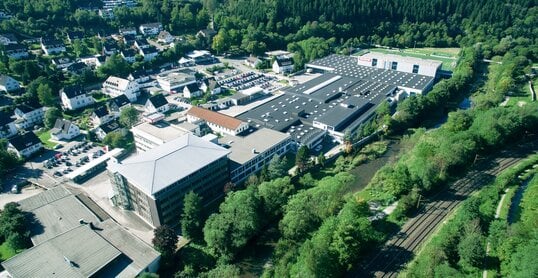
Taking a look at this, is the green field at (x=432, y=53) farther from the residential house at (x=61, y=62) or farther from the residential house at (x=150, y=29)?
the residential house at (x=61, y=62)

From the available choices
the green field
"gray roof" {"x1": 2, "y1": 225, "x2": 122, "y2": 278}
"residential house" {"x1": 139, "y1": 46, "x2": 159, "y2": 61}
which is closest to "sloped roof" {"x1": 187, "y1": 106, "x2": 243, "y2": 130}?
"gray roof" {"x1": 2, "y1": 225, "x2": 122, "y2": 278}

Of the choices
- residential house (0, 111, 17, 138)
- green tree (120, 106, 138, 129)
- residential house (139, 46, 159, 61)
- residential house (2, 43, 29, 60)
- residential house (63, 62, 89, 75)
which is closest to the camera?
residential house (0, 111, 17, 138)

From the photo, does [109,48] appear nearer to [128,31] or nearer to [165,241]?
[128,31]

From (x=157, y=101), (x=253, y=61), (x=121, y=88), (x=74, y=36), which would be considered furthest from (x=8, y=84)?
(x=253, y=61)

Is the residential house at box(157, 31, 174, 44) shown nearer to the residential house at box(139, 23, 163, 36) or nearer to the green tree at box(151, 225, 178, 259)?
the residential house at box(139, 23, 163, 36)

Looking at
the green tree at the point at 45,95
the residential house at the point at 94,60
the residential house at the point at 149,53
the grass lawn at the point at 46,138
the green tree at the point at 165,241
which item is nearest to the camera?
the green tree at the point at 165,241

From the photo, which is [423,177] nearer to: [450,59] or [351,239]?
[351,239]

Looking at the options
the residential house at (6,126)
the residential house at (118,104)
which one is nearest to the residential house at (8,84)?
the residential house at (6,126)
